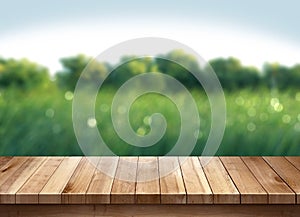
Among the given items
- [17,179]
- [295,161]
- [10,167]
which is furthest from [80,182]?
[295,161]

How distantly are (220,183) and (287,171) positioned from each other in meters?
0.39

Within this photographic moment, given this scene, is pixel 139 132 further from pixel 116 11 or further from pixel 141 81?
pixel 116 11

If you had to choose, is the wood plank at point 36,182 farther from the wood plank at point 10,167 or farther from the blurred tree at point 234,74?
the blurred tree at point 234,74

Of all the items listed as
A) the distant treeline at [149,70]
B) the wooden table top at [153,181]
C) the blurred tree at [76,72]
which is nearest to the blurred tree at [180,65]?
the distant treeline at [149,70]

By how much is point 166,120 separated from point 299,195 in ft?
3.05

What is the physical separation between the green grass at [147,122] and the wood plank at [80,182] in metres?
0.24

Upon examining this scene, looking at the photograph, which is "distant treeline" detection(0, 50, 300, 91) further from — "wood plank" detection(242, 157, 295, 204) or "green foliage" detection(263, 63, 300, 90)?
"wood plank" detection(242, 157, 295, 204)

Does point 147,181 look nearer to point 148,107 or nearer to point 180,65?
point 148,107

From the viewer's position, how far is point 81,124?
2.84m

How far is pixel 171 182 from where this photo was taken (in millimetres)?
2223

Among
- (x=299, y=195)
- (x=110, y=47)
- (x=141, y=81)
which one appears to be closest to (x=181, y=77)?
(x=141, y=81)

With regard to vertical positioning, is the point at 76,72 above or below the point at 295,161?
above

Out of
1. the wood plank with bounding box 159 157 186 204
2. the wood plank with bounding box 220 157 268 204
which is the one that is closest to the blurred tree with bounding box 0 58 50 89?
the wood plank with bounding box 159 157 186 204

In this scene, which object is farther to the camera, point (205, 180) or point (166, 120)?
point (166, 120)
